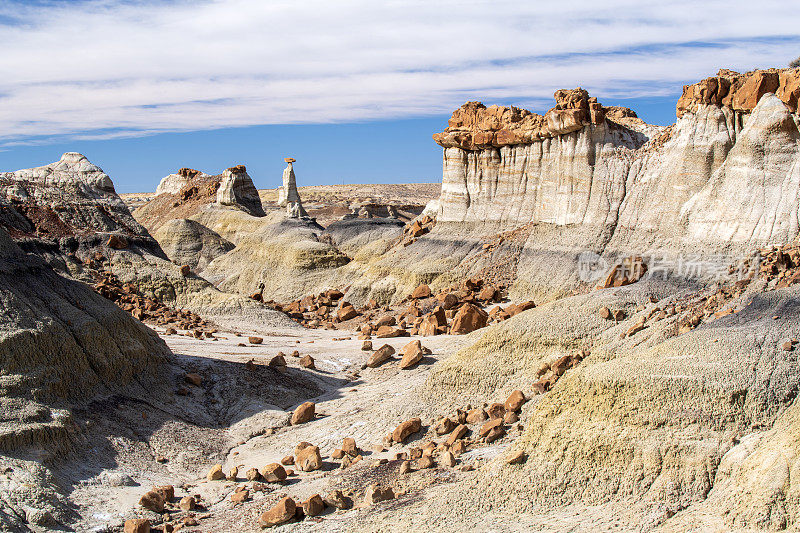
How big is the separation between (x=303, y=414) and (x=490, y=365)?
10.8 feet

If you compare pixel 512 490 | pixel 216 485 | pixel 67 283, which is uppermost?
pixel 67 283

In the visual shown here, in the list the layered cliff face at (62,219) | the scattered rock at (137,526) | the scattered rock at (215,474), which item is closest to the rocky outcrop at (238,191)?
the layered cliff face at (62,219)

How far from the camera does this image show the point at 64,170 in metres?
33.8

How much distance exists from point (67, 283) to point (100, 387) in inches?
104

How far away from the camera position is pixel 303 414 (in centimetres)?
1316

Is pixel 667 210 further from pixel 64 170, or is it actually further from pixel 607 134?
pixel 64 170

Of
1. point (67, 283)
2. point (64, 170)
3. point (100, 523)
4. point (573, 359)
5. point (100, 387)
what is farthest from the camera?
point (64, 170)

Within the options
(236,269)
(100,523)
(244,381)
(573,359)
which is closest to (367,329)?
(244,381)

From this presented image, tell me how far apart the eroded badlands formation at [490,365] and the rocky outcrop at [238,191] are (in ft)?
64.4

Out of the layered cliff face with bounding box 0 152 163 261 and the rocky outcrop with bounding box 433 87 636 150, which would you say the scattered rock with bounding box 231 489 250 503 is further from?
the rocky outcrop with bounding box 433 87 636 150

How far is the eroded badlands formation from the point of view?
26.3ft

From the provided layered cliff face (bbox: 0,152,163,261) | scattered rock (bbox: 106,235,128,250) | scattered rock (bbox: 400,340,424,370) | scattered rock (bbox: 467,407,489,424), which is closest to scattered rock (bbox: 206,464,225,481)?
scattered rock (bbox: 467,407,489,424)

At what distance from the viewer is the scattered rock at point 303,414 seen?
13141 millimetres

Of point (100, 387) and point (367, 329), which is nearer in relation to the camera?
point (100, 387)
